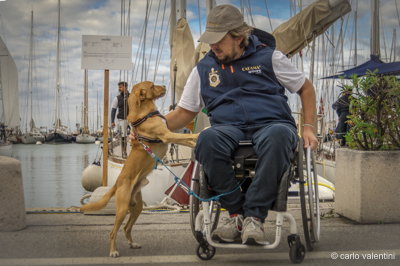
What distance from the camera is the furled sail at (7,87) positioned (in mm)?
22188

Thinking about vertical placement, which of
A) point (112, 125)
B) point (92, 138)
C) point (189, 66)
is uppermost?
point (189, 66)

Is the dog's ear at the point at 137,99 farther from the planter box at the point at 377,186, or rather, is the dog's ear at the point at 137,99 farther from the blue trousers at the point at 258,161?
the planter box at the point at 377,186

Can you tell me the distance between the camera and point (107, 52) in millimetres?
6613

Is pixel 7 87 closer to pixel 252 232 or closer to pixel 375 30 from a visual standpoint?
pixel 375 30

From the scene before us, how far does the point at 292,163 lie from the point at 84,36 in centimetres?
436

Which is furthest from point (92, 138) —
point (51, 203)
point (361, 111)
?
point (361, 111)

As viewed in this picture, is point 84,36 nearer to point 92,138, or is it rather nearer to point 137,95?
point 137,95

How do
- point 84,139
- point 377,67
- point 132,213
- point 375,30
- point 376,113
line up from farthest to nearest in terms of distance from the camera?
point 84,139 → point 375,30 → point 377,67 → point 376,113 → point 132,213

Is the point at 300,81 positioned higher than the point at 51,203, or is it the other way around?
the point at 300,81

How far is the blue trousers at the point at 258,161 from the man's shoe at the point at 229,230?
0.15m

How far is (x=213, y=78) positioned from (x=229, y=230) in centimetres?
106

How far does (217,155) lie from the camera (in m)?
2.92

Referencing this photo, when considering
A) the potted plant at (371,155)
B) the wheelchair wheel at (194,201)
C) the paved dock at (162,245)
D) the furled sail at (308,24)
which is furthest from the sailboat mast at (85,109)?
the wheelchair wheel at (194,201)

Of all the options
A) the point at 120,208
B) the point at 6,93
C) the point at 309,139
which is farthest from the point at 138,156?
the point at 6,93
